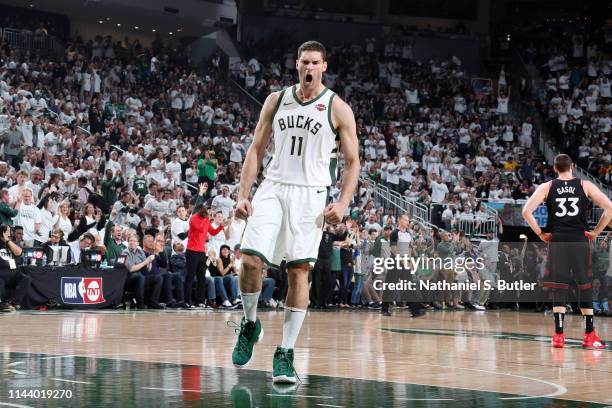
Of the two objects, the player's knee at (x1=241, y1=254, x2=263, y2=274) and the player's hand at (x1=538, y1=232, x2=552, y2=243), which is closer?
the player's knee at (x1=241, y1=254, x2=263, y2=274)

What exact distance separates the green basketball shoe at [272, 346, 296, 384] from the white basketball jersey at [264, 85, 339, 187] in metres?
1.25

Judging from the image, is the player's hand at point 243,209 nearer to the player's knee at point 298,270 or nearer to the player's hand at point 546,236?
the player's knee at point 298,270

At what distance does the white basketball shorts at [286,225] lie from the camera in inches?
285

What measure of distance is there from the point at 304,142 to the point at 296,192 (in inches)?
14.8

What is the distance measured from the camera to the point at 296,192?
288 inches

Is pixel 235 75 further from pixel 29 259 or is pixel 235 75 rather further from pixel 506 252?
pixel 29 259

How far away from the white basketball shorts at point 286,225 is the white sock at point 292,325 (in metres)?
0.38

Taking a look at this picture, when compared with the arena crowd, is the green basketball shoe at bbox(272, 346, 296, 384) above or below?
below

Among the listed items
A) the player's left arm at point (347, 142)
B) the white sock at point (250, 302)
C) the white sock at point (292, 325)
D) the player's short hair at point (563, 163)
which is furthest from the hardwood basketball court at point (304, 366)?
the player's short hair at point (563, 163)

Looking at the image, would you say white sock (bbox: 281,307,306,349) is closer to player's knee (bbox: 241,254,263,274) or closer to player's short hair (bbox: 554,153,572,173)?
player's knee (bbox: 241,254,263,274)

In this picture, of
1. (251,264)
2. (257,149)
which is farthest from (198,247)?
(251,264)

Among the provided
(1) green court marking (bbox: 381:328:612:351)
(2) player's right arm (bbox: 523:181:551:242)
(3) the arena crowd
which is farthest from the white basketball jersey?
(3) the arena crowd

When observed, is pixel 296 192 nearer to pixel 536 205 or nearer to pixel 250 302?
pixel 250 302

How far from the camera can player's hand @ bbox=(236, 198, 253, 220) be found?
719 cm
